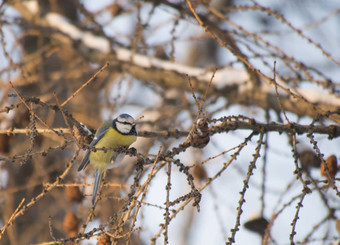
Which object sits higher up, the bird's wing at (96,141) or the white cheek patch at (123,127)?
A: the white cheek patch at (123,127)

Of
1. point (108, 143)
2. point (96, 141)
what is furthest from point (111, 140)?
point (96, 141)

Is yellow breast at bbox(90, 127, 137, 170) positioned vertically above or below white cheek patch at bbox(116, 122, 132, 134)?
below

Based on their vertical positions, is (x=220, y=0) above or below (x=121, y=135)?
above

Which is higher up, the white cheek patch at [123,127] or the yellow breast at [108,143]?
the white cheek patch at [123,127]

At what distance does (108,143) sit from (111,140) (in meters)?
0.02

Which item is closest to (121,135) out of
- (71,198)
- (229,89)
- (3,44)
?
(71,198)

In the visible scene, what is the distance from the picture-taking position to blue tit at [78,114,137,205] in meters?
2.24

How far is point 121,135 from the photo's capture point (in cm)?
228

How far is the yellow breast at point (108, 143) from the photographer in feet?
7.47

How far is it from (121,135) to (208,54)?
5.96 meters

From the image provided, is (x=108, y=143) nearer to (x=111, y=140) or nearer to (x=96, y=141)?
(x=111, y=140)

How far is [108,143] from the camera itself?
2.29m

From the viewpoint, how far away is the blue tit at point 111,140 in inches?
88.0

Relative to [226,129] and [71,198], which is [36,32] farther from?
[226,129]
